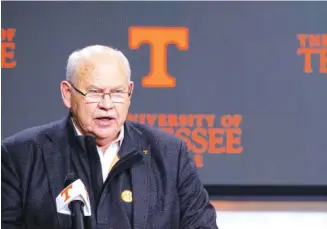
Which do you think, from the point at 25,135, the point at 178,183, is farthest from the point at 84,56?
the point at 178,183

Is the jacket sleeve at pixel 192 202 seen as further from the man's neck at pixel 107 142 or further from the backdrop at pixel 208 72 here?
the backdrop at pixel 208 72

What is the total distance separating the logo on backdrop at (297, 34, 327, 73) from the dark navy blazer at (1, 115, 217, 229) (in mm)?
1625

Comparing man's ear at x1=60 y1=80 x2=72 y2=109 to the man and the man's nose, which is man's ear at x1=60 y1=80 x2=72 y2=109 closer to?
the man

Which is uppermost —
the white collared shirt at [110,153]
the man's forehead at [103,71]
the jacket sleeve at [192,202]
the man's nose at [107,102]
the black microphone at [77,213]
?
the man's forehead at [103,71]

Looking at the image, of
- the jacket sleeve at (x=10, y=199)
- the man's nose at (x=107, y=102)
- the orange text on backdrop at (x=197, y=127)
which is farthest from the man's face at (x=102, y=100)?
the orange text on backdrop at (x=197, y=127)

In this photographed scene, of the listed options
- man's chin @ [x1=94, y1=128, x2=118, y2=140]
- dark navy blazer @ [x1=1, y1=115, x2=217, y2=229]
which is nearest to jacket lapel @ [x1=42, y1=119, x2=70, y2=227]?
dark navy blazer @ [x1=1, y1=115, x2=217, y2=229]

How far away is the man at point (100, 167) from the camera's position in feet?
6.41

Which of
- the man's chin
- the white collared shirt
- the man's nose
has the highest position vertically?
the man's nose

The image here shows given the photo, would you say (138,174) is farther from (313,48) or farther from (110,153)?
(313,48)

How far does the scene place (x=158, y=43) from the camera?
3.57m

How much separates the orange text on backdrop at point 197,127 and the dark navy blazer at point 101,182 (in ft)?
4.59

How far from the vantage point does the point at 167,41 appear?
356 cm

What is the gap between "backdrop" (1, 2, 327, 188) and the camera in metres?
3.56

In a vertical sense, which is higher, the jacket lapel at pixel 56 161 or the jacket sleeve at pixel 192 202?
the jacket lapel at pixel 56 161
